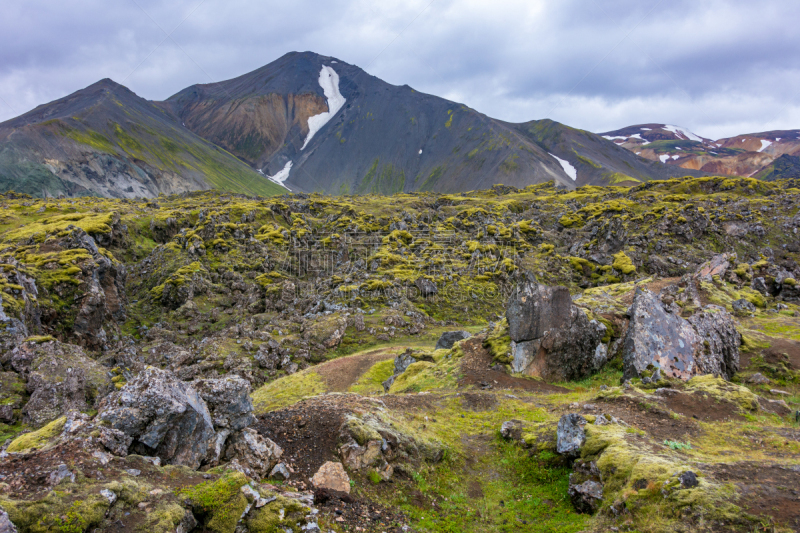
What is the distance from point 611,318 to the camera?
91.2 ft

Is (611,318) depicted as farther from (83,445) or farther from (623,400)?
(83,445)

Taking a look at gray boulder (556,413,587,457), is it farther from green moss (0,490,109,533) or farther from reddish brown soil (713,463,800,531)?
green moss (0,490,109,533)

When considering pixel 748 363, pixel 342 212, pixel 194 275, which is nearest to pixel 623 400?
pixel 748 363

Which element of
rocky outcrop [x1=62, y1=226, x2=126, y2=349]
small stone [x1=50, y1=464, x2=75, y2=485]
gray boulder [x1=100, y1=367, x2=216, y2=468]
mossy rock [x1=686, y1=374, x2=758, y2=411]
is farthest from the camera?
rocky outcrop [x1=62, y1=226, x2=126, y2=349]

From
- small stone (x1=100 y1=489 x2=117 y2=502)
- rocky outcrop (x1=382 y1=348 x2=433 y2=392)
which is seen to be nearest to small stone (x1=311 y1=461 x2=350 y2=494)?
small stone (x1=100 y1=489 x2=117 y2=502)

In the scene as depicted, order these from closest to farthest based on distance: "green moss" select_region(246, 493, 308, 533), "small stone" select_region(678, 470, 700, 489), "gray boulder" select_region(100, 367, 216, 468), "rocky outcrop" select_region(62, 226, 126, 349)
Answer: "green moss" select_region(246, 493, 308, 533) → "small stone" select_region(678, 470, 700, 489) → "gray boulder" select_region(100, 367, 216, 468) → "rocky outcrop" select_region(62, 226, 126, 349)

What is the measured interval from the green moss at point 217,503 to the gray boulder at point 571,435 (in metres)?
11.0

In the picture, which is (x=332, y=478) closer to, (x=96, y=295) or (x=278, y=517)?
(x=278, y=517)

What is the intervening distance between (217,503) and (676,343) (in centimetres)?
2687

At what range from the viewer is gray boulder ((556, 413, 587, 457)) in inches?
536

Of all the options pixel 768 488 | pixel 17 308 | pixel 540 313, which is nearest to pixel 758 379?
pixel 540 313

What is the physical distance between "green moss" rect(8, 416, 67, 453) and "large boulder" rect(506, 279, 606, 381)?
23.4m

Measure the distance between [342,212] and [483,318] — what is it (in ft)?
185

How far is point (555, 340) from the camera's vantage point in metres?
25.9
